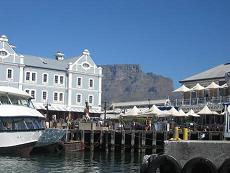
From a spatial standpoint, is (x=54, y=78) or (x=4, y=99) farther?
(x=54, y=78)

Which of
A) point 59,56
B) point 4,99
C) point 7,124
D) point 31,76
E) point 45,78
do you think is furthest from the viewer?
point 59,56

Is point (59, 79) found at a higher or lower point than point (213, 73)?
higher

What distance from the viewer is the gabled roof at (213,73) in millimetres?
58544

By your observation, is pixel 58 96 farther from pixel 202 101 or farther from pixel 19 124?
pixel 19 124

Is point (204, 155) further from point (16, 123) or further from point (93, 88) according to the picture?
point (93, 88)

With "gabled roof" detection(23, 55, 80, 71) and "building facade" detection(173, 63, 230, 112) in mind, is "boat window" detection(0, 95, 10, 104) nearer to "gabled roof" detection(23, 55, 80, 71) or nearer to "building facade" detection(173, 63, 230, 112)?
"building facade" detection(173, 63, 230, 112)

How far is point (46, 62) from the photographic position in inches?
2958

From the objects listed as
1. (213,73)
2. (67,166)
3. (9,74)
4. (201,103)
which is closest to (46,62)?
(9,74)

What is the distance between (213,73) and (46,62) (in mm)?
27661

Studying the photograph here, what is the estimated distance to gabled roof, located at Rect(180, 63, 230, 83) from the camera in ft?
192

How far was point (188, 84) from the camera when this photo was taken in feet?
203

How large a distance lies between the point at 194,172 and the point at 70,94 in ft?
196

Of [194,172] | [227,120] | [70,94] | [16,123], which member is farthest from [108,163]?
[70,94]

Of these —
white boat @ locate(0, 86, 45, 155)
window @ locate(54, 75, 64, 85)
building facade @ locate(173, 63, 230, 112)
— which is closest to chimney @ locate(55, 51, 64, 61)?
window @ locate(54, 75, 64, 85)
